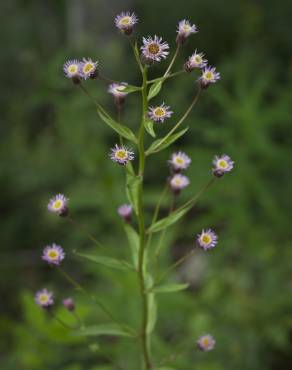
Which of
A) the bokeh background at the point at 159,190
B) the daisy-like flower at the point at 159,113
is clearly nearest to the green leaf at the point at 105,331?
the bokeh background at the point at 159,190

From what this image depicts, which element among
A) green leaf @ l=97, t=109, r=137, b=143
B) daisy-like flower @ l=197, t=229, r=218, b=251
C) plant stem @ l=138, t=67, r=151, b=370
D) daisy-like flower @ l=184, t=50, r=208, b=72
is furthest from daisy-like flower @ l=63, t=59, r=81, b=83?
daisy-like flower @ l=197, t=229, r=218, b=251

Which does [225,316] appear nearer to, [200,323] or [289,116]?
[200,323]

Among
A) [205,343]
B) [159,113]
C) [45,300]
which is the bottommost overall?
[205,343]

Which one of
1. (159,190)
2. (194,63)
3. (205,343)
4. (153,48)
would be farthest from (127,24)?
(159,190)

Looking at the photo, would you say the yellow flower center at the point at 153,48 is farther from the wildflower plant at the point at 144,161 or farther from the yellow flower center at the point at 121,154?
the yellow flower center at the point at 121,154

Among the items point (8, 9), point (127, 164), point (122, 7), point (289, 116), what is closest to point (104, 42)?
point (122, 7)

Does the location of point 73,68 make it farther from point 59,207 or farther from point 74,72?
point 59,207
